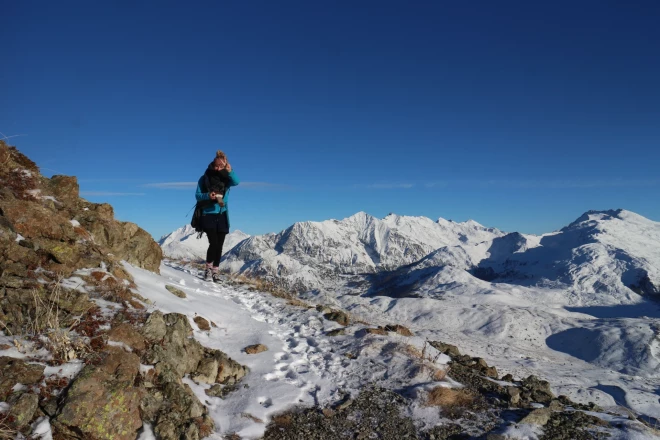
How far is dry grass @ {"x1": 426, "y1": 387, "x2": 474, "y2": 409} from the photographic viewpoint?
6414 millimetres

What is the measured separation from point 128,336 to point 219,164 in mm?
6704

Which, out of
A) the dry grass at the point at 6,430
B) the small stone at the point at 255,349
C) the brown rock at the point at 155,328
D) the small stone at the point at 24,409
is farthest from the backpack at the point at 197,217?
the dry grass at the point at 6,430

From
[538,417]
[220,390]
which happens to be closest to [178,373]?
[220,390]

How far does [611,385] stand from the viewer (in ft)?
59.0

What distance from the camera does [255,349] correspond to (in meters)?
8.65

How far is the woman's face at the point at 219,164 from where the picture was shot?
1147cm

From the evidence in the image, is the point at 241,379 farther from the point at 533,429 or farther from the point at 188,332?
the point at 533,429

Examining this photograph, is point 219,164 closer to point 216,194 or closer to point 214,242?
point 216,194

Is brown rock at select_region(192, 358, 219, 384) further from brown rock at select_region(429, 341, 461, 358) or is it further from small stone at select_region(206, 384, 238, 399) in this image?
brown rock at select_region(429, 341, 461, 358)

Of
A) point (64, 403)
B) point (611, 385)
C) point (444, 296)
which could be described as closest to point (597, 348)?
point (611, 385)

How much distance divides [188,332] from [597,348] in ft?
286

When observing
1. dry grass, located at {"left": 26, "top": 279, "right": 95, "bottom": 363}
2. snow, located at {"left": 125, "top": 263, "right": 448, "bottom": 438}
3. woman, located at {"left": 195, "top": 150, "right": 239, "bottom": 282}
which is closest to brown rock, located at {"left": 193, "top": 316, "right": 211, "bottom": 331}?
snow, located at {"left": 125, "top": 263, "right": 448, "bottom": 438}

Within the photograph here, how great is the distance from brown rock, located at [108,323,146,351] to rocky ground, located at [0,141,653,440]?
20 millimetres

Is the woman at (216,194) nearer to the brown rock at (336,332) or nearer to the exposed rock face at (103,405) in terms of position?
the brown rock at (336,332)
